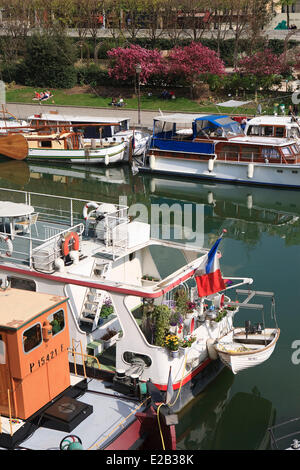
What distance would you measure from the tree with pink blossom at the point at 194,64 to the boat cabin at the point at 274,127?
1971cm

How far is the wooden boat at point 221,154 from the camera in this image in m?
36.1

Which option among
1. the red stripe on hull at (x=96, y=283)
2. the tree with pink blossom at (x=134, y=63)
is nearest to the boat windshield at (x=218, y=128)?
the tree with pink blossom at (x=134, y=63)

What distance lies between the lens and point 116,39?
69.4m

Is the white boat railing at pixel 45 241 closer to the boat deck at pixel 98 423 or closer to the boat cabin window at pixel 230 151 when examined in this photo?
the boat deck at pixel 98 423

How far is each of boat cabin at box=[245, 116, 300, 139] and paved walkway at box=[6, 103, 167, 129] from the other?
1282cm

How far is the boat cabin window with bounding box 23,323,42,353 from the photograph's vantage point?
11.5 metres

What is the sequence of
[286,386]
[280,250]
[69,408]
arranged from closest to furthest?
[69,408], [286,386], [280,250]

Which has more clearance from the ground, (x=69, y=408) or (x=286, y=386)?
(x=69, y=408)

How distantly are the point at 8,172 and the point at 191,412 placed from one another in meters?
30.0

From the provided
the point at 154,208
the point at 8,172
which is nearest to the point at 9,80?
the point at 8,172

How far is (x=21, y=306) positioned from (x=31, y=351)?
0.98m

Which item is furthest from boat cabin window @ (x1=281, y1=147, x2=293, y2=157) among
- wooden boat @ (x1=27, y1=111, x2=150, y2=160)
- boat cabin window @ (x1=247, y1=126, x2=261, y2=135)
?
wooden boat @ (x1=27, y1=111, x2=150, y2=160)

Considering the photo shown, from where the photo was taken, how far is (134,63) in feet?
193
